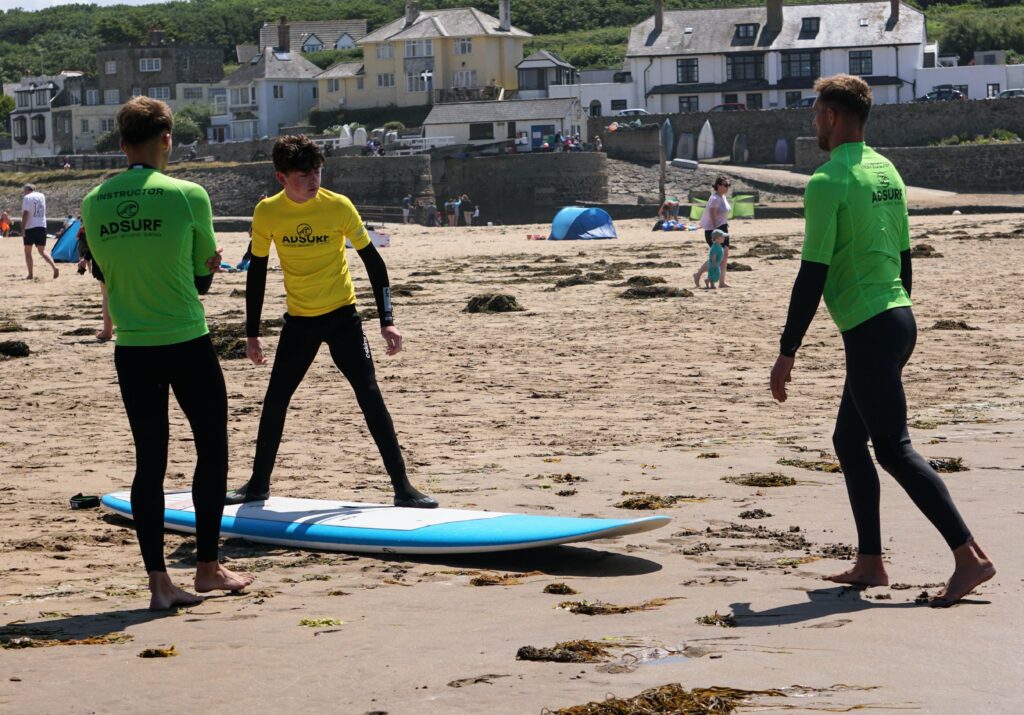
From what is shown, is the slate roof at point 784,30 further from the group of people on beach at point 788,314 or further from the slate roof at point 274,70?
the group of people on beach at point 788,314

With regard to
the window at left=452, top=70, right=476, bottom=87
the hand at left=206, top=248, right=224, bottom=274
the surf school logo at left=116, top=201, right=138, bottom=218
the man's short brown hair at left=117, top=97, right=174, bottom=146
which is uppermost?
the window at left=452, top=70, right=476, bottom=87

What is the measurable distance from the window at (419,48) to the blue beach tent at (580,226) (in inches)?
1873

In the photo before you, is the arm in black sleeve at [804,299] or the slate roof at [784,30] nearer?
the arm in black sleeve at [804,299]

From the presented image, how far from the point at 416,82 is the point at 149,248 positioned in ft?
245

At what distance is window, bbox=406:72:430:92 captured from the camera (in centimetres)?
7731

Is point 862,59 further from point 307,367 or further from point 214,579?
point 214,579

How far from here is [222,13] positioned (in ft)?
411

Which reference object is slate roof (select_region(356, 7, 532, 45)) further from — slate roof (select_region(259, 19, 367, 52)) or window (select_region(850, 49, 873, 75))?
slate roof (select_region(259, 19, 367, 52))

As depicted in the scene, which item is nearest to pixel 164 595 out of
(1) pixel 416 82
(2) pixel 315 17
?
(1) pixel 416 82

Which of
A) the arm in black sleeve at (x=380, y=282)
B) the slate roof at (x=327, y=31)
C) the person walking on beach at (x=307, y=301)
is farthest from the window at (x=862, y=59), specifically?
the person walking on beach at (x=307, y=301)

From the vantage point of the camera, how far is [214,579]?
473cm

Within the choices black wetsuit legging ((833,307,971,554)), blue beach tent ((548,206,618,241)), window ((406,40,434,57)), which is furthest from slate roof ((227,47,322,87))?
black wetsuit legging ((833,307,971,554))

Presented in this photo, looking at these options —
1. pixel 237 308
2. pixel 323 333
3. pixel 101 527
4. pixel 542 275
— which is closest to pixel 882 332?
pixel 323 333

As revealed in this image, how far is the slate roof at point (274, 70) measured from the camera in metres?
81.8
